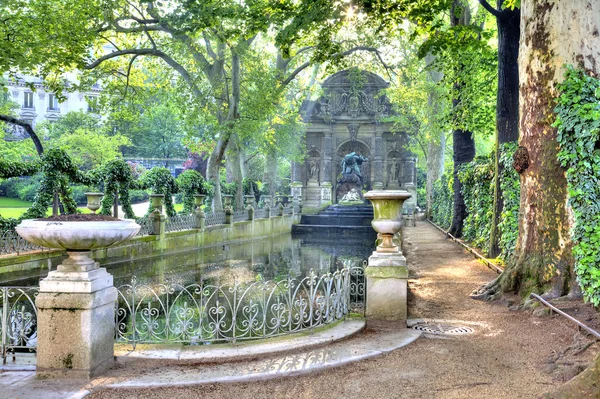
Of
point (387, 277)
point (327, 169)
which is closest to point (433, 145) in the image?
point (327, 169)

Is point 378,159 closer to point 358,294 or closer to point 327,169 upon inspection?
point 327,169

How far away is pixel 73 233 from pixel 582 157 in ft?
22.8

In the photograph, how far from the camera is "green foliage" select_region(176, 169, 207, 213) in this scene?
75.8 feet

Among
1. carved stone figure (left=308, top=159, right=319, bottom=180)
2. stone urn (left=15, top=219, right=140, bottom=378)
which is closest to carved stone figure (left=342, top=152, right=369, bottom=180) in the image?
carved stone figure (left=308, top=159, right=319, bottom=180)

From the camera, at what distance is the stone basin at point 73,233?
4.84m

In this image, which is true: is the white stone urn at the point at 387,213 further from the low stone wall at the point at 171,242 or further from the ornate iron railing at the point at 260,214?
the ornate iron railing at the point at 260,214

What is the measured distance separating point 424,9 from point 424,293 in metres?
7.78

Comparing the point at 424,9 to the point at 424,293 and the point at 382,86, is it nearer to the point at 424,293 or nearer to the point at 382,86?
the point at 424,293

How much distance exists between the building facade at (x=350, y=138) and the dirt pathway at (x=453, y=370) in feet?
121

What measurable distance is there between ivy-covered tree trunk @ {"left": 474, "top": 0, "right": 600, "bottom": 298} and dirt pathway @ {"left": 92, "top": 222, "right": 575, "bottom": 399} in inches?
32.4

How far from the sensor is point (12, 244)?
13.8m

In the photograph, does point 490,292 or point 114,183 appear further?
point 114,183

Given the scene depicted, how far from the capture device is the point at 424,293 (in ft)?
31.0

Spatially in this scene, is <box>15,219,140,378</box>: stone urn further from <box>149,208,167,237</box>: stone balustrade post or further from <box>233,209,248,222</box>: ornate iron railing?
<box>233,209,248,222</box>: ornate iron railing
